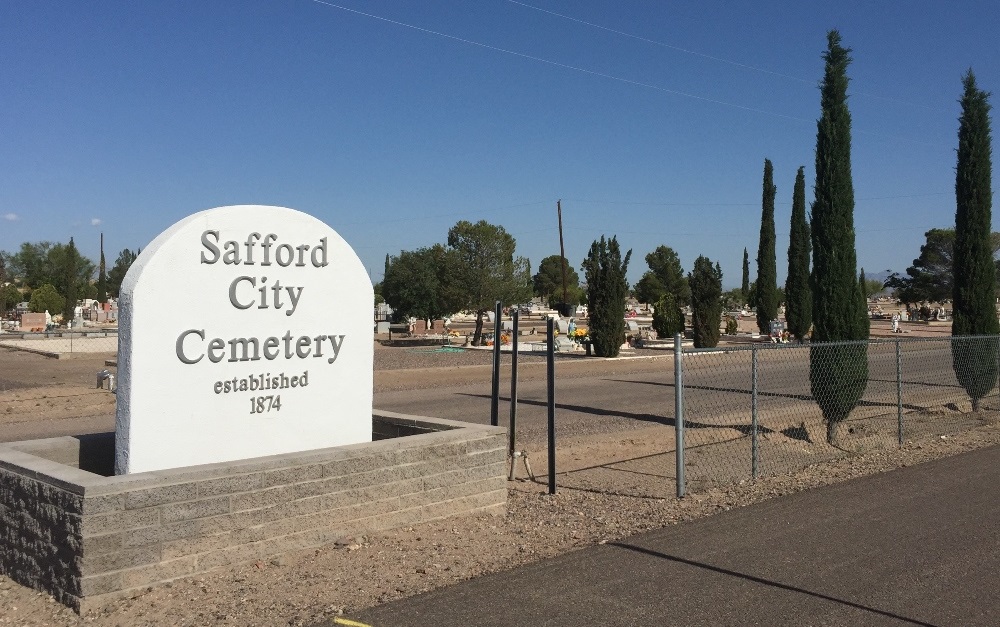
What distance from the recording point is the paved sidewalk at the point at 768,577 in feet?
16.4

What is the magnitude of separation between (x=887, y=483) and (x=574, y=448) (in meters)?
4.31

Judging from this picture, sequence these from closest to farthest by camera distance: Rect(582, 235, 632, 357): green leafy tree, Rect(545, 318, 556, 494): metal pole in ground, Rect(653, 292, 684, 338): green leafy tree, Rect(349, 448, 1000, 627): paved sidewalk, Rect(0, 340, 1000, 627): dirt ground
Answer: Rect(349, 448, 1000, 627): paved sidewalk, Rect(0, 340, 1000, 627): dirt ground, Rect(545, 318, 556, 494): metal pole in ground, Rect(582, 235, 632, 357): green leafy tree, Rect(653, 292, 684, 338): green leafy tree

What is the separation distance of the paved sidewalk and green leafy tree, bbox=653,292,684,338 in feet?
99.3

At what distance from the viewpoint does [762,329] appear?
48.1 m

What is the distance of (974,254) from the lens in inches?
655

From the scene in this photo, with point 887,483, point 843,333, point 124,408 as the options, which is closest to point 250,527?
point 124,408

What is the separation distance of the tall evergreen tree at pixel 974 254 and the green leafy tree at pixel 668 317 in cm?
2048

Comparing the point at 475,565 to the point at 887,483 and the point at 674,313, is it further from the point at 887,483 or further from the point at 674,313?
the point at 674,313

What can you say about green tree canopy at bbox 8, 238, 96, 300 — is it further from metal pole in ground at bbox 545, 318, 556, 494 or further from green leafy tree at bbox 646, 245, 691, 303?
metal pole in ground at bbox 545, 318, 556, 494

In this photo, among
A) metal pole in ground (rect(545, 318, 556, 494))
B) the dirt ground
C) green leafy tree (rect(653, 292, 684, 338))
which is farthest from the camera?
green leafy tree (rect(653, 292, 684, 338))

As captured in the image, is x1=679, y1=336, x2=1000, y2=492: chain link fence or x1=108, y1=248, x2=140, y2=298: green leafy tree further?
→ x1=108, y1=248, x2=140, y2=298: green leafy tree

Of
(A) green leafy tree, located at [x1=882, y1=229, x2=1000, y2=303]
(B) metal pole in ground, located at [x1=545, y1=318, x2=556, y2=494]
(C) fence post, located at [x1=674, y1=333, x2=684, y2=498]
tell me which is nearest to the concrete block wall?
(B) metal pole in ground, located at [x1=545, y1=318, x2=556, y2=494]

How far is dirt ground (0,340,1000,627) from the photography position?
5.11 meters

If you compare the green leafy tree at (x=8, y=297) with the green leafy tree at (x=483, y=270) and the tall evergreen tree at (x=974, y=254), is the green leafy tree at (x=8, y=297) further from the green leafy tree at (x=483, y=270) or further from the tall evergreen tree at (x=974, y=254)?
the tall evergreen tree at (x=974, y=254)
